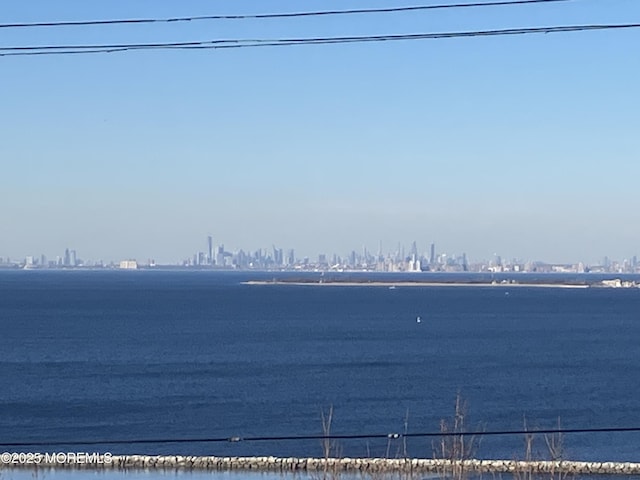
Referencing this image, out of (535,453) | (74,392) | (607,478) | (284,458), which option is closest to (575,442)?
(535,453)

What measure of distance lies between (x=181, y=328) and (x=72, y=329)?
7.12m

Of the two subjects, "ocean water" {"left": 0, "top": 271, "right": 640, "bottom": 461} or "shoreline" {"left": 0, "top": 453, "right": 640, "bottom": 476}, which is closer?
"shoreline" {"left": 0, "top": 453, "right": 640, "bottom": 476}

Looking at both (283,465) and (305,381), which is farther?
(305,381)

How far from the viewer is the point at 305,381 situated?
139 feet

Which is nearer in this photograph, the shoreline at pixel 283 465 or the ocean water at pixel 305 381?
the shoreline at pixel 283 465

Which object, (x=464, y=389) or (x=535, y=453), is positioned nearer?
(x=535, y=453)

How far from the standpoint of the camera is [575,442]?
28547mm

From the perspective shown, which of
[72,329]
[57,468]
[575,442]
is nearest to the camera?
[57,468]

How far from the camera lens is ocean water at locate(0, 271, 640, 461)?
30.2m

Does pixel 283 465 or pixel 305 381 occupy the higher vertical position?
pixel 283 465

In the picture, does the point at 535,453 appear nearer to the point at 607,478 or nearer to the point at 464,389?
the point at 607,478

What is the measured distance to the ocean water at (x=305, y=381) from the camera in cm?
3017

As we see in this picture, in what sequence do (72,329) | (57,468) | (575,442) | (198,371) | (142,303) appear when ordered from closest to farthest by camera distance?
1. (57,468)
2. (575,442)
3. (198,371)
4. (72,329)
5. (142,303)

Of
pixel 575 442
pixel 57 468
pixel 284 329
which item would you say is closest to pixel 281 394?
pixel 575 442
